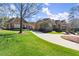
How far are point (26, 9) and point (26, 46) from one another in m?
0.36

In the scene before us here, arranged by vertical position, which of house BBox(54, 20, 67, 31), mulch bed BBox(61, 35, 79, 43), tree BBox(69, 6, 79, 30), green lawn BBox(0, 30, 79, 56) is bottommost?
green lawn BBox(0, 30, 79, 56)

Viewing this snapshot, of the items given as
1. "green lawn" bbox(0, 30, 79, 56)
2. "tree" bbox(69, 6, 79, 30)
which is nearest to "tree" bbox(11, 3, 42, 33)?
"green lawn" bbox(0, 30, 79, 56)

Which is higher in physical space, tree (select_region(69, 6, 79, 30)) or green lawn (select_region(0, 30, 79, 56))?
tree (select_region(69, 6, 79, 30))

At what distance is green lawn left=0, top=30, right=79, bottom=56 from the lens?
2.22 meters

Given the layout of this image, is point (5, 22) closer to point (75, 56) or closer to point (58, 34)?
point (58, 34)

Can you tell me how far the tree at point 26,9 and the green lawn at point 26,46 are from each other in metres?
0.17

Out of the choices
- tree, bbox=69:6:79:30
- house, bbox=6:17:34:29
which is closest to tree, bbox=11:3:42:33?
house, bbox=6:17:34:29

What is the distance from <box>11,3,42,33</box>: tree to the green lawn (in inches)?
6.6

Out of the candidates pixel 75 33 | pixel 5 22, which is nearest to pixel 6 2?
pixel 5 22

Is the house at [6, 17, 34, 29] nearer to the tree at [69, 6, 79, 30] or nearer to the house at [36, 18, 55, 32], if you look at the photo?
A: the house at [36, 18, 55, 32]

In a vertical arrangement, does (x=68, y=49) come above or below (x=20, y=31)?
below

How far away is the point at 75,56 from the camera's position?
220cm

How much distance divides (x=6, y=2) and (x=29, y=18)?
265mm

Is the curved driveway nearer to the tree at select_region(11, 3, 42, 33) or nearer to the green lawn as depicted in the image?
the green lawn
